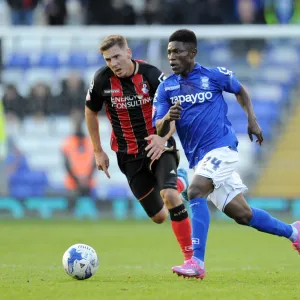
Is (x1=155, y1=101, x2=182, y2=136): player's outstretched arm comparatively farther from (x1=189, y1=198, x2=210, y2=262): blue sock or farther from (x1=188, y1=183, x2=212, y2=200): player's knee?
(x1=189, y1=198, x2=210, y2=262): blue sock

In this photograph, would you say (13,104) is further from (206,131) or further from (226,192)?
(226,192)

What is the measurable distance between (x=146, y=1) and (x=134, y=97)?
467 inches

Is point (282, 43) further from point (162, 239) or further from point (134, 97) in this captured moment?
point (134, 97)

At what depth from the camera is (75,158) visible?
18.5 m

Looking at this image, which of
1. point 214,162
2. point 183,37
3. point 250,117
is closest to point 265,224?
point 214,162

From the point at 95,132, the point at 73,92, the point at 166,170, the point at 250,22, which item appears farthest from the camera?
the point at 250,22

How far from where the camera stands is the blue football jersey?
7.94 metres

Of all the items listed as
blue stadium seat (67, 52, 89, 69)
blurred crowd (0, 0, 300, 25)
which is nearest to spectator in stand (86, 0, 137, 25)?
blurred crowd (0, 0, 300, 25)

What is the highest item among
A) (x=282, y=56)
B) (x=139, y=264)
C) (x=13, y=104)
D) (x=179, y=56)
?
(x=179, y=56)

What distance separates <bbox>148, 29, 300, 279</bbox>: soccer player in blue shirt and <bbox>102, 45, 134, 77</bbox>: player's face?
874mm

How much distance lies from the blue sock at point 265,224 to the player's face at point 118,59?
6.74 ft

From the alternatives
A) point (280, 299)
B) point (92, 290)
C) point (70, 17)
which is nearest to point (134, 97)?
point (92, 290)

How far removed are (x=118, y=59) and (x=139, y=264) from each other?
2359mm

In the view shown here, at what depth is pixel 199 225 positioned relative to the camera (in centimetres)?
766
